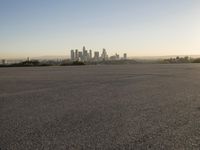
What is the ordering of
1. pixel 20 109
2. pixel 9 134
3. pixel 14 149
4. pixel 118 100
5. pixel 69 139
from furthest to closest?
pixel 118 100 < pixel 20 109 < pixel 9 134 < pixel 69 139 < pixel 14 149

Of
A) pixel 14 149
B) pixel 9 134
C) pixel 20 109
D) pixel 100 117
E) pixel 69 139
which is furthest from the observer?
pixel 20 109

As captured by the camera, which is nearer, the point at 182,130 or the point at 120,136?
the point at 120,136

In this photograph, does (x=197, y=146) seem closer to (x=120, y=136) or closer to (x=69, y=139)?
(x=120, y=136)

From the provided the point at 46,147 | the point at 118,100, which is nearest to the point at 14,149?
the point at 46,147

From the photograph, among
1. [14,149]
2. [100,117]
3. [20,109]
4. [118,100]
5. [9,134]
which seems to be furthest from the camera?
[118,100]

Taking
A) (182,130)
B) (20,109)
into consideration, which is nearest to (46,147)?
(182,130)

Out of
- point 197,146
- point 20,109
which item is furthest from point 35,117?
point 197,146

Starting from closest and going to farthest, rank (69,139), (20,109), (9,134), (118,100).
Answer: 1. (69,139)
2. (9,134)
3. (20,109)
4. (118,100)

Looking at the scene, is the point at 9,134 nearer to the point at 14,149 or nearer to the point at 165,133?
the point at 14,149

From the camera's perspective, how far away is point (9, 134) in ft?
15.3

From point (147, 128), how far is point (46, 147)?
1806mm

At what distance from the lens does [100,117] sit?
579 centimetres

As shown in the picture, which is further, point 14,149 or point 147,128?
point 147,128

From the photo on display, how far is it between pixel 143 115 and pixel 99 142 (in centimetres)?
197
